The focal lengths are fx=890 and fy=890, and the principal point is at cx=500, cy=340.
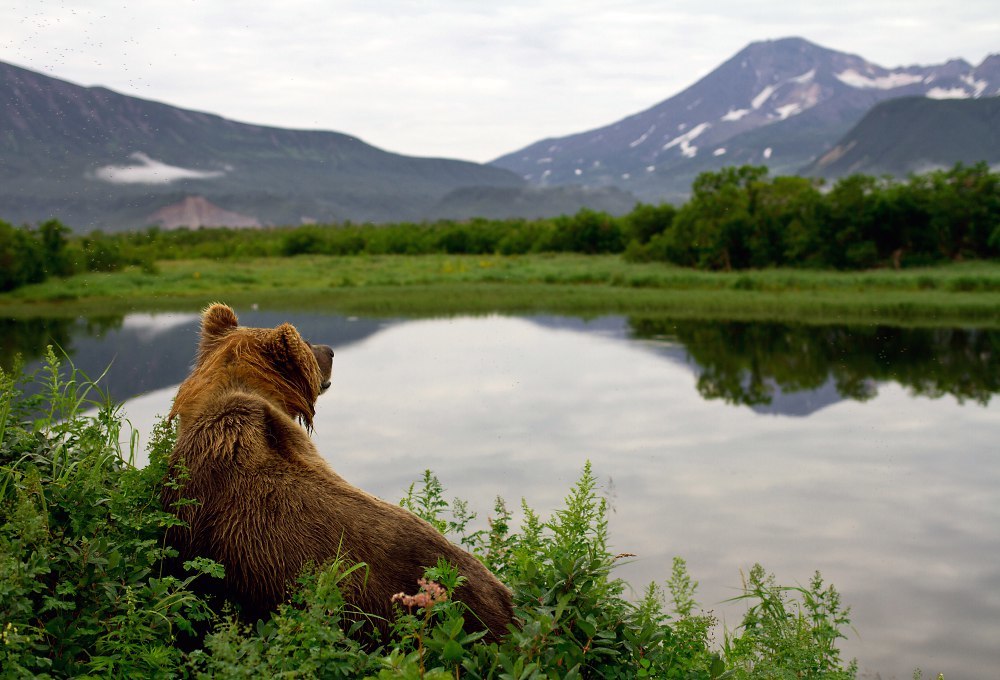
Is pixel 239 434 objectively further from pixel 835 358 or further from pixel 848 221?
pixel 848 221

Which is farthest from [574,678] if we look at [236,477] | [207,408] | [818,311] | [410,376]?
[818,311]

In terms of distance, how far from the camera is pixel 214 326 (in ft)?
13.6

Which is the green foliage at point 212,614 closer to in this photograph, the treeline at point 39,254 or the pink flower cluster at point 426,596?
the pink flower cluster at point 426,596

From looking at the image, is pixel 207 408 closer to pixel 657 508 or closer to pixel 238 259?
pixel 657 508

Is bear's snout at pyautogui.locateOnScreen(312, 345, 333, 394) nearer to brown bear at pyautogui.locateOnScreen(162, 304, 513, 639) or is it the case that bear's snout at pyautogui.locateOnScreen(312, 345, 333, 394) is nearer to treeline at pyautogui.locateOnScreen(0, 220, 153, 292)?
brown bear at pyautogui.locateOnScreen(162, 304, 513, 639)

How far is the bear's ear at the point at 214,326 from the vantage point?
409cm

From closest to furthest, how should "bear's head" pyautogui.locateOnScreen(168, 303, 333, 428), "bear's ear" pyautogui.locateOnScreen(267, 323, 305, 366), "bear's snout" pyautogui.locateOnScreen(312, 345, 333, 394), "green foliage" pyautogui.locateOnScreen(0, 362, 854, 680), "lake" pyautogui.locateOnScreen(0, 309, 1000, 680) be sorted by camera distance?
1. "green foliage" pyautogui.locateOnScreen(0, 362, 854, 680)
2. "bear's head" pyautogui.locateOnScreen(168, 303, 333, 428)
3. "bear's ear" pyautogui.locateOnScreen(267, 323, 305, 366)
4. "bear's snout" pyautogui.locateOnScreen(312, 345, 333, 394)
5. "lake" pyautogui.locateOnScreen(0, 309, 1000, 680)

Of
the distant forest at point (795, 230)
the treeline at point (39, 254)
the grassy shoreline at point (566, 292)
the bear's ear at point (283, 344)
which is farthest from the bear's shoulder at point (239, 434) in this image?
the treeline at point (39, 254)

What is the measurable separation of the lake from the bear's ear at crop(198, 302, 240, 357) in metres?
2.45

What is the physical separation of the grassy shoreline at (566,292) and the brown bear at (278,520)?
25346mm

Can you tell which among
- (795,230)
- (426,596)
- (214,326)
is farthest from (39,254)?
(426,596)

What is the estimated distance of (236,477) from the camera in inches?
129

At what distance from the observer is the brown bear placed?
3141 millimetres

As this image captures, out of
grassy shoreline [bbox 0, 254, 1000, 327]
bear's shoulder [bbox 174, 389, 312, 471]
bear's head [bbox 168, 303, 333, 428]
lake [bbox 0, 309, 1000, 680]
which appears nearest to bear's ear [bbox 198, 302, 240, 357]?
bear's head [bbox 168, 303, 333, 428]
